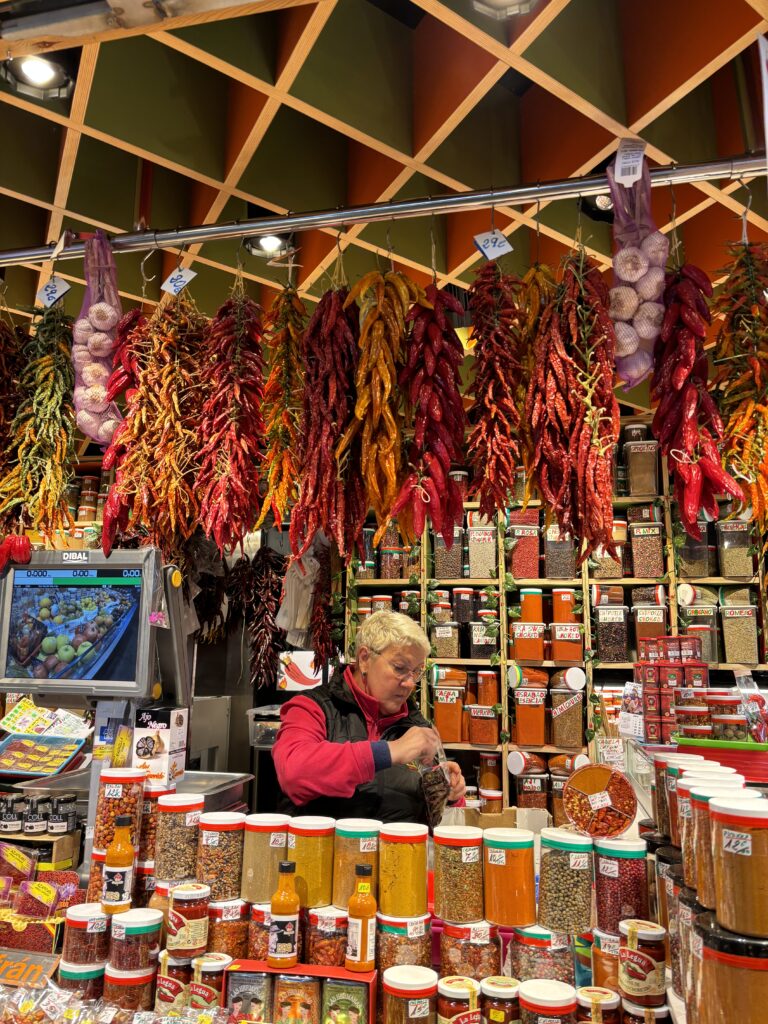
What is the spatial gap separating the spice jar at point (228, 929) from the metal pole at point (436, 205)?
212cm

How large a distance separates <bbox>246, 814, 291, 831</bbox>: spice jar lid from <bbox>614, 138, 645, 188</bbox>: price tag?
208 centimetres

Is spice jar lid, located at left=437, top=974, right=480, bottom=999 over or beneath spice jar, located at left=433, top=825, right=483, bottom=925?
beneath

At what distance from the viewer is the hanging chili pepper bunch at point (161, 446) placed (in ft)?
8.56

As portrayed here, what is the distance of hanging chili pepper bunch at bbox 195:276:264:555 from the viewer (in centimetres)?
256

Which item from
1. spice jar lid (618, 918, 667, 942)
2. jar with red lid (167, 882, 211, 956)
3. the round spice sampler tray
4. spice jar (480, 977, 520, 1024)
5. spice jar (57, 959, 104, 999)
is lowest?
spice jar (57, 959, 104, 999)

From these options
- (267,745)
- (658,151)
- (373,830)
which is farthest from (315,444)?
(267,745)

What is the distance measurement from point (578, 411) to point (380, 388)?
63 cm

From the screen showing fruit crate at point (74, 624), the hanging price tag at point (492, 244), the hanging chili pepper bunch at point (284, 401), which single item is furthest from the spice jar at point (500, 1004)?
the hanging price tag at point (492, 244)

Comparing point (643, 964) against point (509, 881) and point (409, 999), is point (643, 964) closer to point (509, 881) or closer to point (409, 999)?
point (509, 881)

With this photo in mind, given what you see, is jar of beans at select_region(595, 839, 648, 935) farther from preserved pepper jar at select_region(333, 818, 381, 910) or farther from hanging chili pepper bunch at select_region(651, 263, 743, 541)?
hanging chili pepper bunch at select_region(651, 263, 743, 541)

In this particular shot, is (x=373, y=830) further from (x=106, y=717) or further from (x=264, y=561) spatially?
(x=264, y=561)

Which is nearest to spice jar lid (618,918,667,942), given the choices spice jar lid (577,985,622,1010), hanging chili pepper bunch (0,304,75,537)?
spice jar lid (577,985,622,1010)

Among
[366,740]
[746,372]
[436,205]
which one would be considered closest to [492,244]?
[436,205]

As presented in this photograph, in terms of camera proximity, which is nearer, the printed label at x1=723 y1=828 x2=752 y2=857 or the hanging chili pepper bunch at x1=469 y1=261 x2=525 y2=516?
the printed label at x1=723 y1=828 x2=752 y2=857
